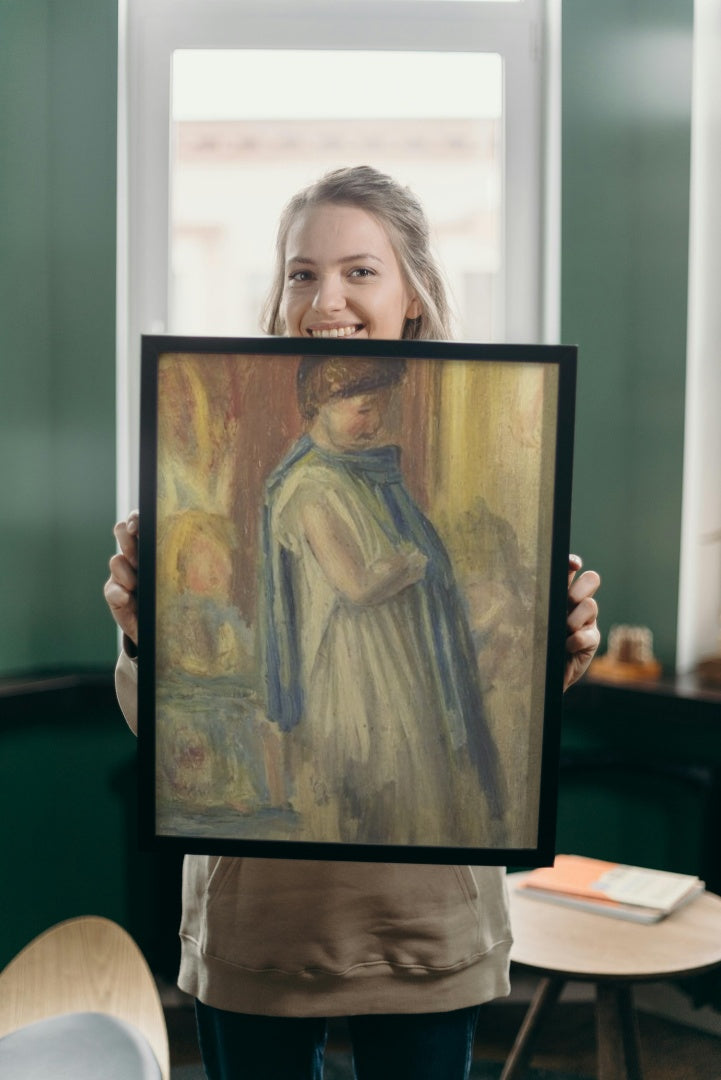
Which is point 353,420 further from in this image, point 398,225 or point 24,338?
point 24,338

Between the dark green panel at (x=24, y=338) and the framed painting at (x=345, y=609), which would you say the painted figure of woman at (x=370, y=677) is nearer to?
the framed painting at (x=345, y=609)

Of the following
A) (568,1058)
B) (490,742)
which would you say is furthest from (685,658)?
(490,742)

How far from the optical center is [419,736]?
3.29ft

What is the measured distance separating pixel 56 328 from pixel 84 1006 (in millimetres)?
1963

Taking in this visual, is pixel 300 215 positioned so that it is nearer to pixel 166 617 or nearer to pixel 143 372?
pixel 143 372

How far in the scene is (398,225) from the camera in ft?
3.93

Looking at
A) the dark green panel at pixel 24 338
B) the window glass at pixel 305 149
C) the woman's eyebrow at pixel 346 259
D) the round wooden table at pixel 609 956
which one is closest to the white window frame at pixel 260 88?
the window glass at pixel 305 149

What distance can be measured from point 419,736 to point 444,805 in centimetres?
7

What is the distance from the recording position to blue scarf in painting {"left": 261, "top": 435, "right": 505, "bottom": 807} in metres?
0.99

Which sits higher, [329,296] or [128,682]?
[329,296]

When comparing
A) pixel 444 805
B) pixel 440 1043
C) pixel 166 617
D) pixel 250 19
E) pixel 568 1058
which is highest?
pixel 250 19

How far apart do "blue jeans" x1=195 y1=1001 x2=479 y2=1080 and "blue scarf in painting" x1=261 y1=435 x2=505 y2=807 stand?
272mm

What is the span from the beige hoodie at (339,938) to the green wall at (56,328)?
1.55 metres

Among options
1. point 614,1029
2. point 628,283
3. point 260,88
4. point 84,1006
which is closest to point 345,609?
point 84,1006
